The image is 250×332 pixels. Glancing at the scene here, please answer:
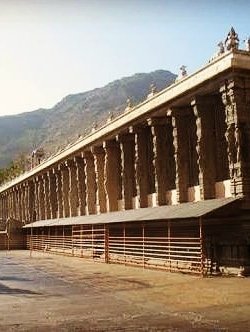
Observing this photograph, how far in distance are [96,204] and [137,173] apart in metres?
9.26

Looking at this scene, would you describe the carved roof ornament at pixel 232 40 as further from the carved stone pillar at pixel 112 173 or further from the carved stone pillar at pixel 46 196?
the carved stone pillar at pixel 46 196

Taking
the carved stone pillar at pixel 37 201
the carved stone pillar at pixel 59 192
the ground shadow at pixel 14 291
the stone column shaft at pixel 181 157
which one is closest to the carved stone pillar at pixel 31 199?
the carved stone pillar at pixel 37 201

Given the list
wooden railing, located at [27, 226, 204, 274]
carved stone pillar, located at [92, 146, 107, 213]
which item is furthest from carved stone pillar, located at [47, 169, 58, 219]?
carved stone pillar, located at [92, 146, 107, 213]

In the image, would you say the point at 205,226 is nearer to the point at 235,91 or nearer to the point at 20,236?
the point at 235,91

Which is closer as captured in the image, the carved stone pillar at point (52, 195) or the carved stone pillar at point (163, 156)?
the carved stone pillar at point (163, 156)

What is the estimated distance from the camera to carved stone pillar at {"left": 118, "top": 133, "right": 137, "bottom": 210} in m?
34.8

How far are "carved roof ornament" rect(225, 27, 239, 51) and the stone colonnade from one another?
4.99 ft

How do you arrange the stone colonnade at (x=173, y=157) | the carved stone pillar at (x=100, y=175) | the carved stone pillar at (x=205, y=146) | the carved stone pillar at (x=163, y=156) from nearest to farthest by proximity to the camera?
1. the stone colonnade at (x=173, y=157)
2. the carved stone pillar at (x=205, y=146)
3. the carved stone pillar at (x=163, y=156)
4. the carved stone pillar at (x=100, y=175)

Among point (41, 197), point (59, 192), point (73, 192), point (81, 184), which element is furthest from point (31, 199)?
point (81, 184)

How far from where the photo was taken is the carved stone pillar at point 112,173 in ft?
124

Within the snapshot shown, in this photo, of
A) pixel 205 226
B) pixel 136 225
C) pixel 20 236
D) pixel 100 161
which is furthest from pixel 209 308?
pixel 20 236

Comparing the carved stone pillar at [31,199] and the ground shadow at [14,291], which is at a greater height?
the carved stone pillar at [31,199]

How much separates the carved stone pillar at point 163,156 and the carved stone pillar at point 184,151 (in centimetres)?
191

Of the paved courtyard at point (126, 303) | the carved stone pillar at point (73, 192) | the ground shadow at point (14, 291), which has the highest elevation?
the carved stone pillar at point (73, 192)
